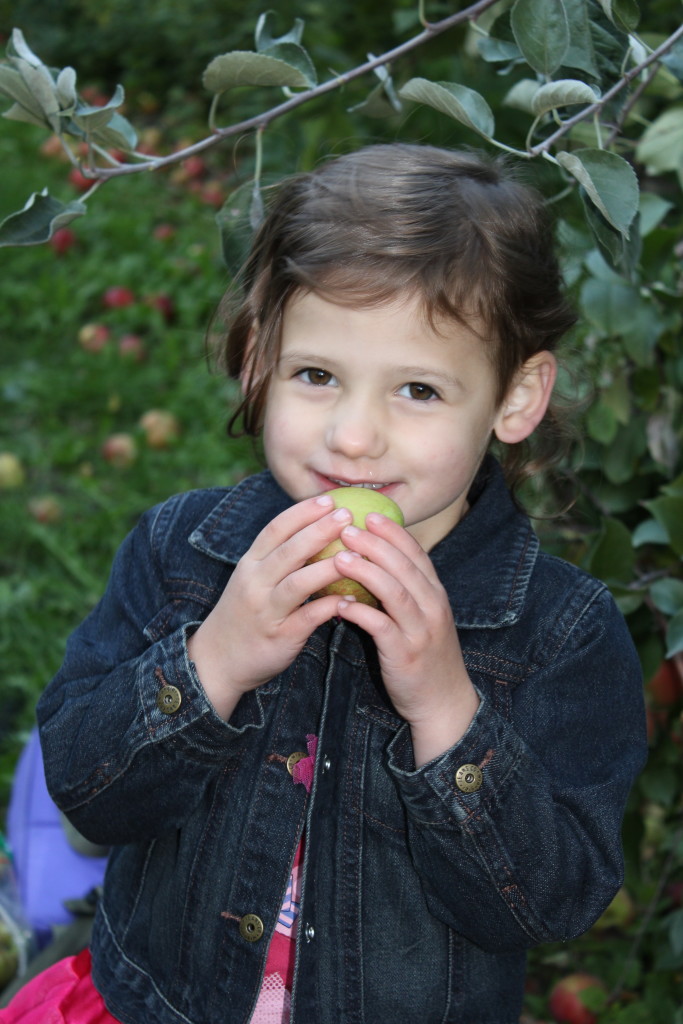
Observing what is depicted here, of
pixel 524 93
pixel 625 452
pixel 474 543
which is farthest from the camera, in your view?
pixel 625 452

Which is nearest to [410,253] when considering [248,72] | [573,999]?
[248,72]

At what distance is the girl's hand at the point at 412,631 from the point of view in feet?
3.82

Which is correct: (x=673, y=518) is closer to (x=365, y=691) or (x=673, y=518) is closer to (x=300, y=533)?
(x=365, y=691)

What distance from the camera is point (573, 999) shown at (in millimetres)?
2111

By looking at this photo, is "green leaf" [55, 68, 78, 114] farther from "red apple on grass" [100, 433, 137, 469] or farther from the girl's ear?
"red apple on grass" [100, 433, 137, 469]

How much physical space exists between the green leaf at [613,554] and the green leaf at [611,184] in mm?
660

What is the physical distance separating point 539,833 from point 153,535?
2.09 feet

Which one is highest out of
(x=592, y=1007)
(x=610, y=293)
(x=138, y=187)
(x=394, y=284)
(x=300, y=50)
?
(x=300, y=50)

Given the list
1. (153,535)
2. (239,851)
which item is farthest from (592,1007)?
(153,535)

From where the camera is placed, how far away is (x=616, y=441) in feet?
6.71

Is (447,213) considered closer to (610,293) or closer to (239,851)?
(610,293)

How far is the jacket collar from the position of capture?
55.4 inches

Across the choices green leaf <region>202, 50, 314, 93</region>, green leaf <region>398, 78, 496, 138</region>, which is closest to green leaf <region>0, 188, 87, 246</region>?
green leaf <region>202, 50, 314, 93</region>

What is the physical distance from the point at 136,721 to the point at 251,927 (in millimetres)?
280
